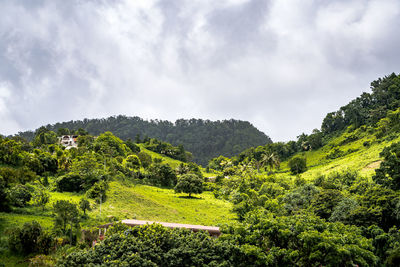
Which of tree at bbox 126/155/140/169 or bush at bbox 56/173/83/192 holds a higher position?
tree at bbox 126/155/140/169

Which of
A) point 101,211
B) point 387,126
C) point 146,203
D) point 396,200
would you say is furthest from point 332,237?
point 387,126

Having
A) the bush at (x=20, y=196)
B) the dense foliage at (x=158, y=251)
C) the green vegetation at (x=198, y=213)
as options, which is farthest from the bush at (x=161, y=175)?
the dense foliage at (x=158, y=251)

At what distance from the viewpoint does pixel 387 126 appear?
76.9 meters

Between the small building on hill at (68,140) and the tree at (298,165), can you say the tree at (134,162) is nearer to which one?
the tree at (298,165)

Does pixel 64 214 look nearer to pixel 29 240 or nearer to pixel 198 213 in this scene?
pixel 29 240

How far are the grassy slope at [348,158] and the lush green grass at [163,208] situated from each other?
24.7m

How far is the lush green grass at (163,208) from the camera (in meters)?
40.0

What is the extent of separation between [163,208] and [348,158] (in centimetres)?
5009

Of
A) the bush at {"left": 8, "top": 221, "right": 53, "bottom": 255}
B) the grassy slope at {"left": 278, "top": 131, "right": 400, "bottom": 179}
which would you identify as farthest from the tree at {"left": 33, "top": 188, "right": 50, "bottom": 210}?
the grassy slope at {"left": 278, "top": 131, "right": 400, "bottom": 179}

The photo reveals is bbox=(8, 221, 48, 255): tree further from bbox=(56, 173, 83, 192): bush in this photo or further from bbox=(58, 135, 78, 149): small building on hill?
bbox=(58, 135, 78, 149): small building on hill

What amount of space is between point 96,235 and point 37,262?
293 inches

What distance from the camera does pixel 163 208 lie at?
45531 millimetres

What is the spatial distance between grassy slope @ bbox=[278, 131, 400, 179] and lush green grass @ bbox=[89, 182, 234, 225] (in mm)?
24704

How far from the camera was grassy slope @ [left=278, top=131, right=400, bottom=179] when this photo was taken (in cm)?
5957
